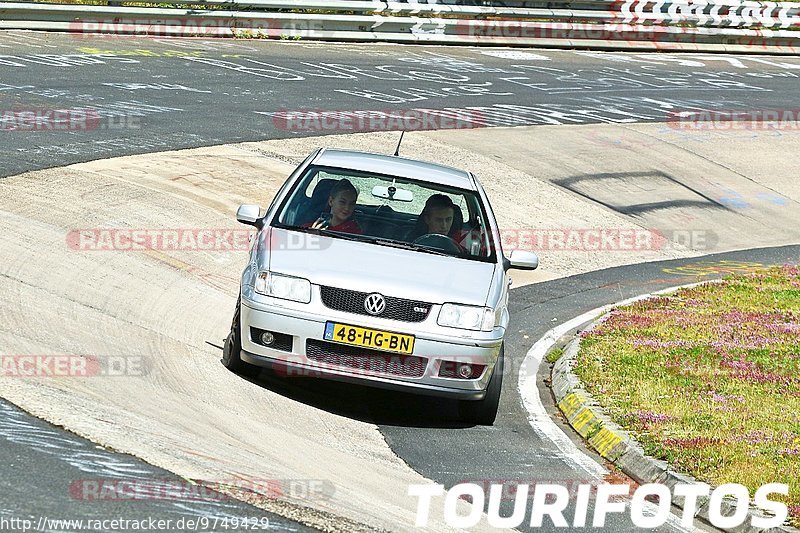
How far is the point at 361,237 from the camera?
927cm

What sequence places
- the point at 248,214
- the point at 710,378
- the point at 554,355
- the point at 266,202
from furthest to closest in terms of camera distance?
1. the point at 266,202
2. the point at 554,355
3. the point at 710,378
4. the point at 248,214

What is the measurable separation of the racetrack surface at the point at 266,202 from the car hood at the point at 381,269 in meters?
0.92

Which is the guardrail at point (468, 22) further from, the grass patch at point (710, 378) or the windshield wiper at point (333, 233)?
the windshield wiper at point (333, 233)

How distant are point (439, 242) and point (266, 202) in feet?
20.1

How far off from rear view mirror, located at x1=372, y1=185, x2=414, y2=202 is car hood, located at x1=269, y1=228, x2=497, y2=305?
1.83ft

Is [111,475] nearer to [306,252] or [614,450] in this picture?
[306,252]

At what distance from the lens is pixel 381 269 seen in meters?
8.66

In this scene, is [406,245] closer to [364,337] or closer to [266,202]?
[364,337]

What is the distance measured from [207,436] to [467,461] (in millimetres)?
1799

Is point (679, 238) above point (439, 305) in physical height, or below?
below

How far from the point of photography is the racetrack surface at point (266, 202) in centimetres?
746

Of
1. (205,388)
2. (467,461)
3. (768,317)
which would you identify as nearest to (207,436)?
(205,388)

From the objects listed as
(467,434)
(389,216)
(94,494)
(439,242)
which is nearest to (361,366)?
(467,434)

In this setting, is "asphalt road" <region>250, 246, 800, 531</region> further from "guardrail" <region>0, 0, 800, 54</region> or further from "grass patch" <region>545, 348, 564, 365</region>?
"guardrail" <region>0, 0, 800, 54</region>
